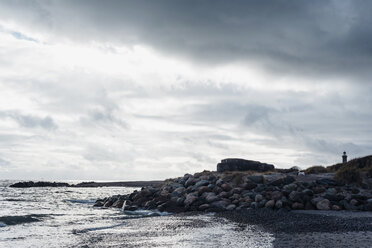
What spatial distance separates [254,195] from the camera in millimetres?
23766

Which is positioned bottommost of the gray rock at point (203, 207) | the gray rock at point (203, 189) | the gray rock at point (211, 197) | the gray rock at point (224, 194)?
the gray rock at point (203, 207)

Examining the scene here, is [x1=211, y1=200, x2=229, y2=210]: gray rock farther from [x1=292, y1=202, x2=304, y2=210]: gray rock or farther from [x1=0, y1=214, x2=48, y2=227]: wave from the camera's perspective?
[x1=0, y1=214, x2=48, y2=227]: wave

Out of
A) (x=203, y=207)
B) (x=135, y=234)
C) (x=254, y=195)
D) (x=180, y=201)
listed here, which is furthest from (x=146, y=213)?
(x=135, y=234)

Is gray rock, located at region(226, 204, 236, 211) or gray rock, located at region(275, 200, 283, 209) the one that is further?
gray rock, located at region(226, 204, 236, 211)

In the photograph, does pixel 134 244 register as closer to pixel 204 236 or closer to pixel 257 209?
pixel 204 236

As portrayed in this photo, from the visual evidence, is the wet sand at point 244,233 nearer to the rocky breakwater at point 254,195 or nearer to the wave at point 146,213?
the rocky breakwater at point 254,195

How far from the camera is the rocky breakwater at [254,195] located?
21859 mm

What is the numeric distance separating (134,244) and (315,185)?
16.3m

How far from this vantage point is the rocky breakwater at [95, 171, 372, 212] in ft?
71.7

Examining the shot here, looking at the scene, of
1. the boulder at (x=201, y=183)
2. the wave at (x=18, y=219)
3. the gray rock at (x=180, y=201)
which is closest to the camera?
the wave at (x=18, y=219)

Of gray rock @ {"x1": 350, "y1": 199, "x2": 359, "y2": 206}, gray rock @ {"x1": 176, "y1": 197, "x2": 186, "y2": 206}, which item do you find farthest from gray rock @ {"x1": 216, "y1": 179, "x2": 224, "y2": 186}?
gray rock @ {"x1": 350, "y1": 199, "x2": 359, "y2": 206}

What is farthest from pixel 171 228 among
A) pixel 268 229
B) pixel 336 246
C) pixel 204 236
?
pixel 336 246

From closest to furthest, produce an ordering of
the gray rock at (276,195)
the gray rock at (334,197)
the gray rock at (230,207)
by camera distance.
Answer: the gray rock at (334,197) < the gray rock at (230,207) < the gray rock at (276,195)

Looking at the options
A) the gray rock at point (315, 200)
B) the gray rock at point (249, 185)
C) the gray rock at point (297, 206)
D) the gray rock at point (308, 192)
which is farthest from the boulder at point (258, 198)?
the gray rock at point (315, 200)
